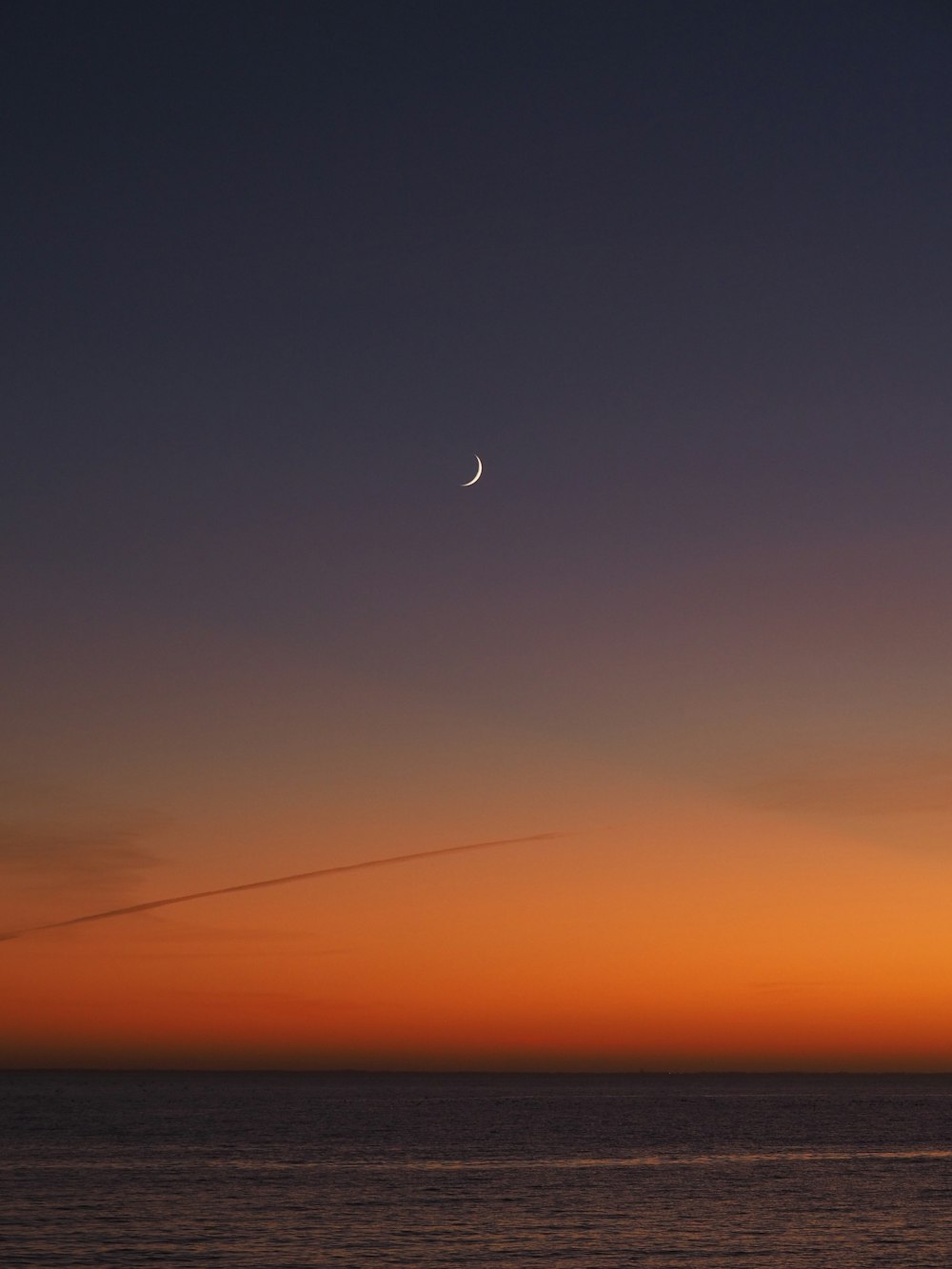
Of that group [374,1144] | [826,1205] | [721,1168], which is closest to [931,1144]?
[721,1168]

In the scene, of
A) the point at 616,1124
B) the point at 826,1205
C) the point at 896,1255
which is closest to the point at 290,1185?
the point at 826,1205

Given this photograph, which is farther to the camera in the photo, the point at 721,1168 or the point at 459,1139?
the point at 459,1139

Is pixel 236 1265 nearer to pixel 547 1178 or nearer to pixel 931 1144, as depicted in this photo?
pixel 547 1178

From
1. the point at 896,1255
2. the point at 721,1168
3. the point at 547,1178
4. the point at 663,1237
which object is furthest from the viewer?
the point at 721,1168

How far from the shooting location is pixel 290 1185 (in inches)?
3497

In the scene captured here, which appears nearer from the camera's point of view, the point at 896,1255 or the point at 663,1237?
the point at 896,1255

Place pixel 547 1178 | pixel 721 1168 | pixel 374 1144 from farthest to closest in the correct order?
pixel 374 1144, pixel 721 1168, pixel 547 1178

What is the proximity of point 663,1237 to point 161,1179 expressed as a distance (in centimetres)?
3905

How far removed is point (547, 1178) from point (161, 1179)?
86.3 ft

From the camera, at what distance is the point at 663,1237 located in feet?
219

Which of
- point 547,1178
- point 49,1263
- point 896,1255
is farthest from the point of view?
point 547,1178

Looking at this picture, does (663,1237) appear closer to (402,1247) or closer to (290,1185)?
(402,1247)

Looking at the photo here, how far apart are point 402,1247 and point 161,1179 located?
1336 inches

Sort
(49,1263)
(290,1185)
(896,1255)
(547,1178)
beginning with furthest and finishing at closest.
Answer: (547,1178) → (290,1185) → (896,1255) → (49,1263)
